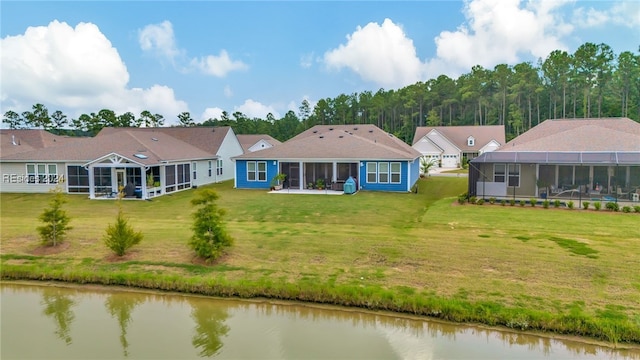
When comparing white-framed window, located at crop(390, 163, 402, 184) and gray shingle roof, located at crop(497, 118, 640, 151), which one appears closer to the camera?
gray shingle roof, located at crop(497, 118, 640, 151)

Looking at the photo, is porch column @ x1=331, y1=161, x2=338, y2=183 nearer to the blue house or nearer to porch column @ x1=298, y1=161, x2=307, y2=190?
the blue house

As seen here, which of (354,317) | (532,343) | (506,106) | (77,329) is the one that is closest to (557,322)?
(532,343)

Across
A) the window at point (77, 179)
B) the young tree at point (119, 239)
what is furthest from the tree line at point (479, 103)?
the young tree at point (119, 239)

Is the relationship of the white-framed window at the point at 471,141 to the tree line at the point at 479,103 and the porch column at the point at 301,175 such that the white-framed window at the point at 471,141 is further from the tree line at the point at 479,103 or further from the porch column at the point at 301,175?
the porch column at the point at 301,175

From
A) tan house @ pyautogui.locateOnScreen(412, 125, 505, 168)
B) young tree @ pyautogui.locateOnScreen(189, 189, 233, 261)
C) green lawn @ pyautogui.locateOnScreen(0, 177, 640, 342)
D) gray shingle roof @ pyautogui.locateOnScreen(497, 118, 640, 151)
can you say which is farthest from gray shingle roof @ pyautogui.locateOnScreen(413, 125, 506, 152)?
young tree @ pyautogui.locateOnScreen(189, 189, 233, 261)

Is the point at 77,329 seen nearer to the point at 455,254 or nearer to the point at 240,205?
the point at 455,254

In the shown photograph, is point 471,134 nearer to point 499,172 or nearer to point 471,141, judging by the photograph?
point 471,141
